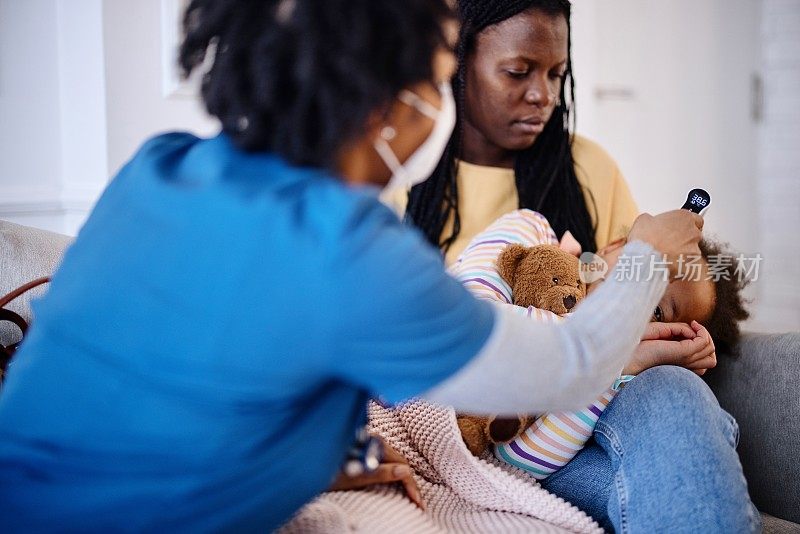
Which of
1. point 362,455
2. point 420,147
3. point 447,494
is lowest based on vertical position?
point 447,494

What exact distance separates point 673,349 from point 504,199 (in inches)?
21.0

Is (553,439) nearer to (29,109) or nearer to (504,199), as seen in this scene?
(504,199)

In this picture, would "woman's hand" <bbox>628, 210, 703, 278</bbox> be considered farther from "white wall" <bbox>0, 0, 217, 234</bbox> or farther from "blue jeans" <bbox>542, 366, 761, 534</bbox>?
"white wall" <bbox>0, 0, 217, 234</bbox>

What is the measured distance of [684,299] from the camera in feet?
3.93

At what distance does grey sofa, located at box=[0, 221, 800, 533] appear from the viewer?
1.21 m

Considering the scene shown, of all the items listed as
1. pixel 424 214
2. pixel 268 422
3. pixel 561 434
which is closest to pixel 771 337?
pixel 561 434

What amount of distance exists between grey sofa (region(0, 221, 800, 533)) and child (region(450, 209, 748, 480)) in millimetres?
62

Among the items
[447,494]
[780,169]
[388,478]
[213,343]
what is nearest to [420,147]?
[213,343]

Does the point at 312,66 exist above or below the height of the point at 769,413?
above

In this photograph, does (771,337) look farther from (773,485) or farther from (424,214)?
(424,214)

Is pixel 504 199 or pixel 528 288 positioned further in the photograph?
pixel 504 199

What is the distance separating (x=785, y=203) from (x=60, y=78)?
2807mm

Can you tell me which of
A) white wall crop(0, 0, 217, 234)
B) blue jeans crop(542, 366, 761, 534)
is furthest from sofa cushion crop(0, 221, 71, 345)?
blue jeans crop(542, 366, 761, 534)

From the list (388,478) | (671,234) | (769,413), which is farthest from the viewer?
(769,413)
